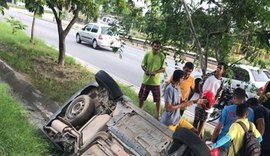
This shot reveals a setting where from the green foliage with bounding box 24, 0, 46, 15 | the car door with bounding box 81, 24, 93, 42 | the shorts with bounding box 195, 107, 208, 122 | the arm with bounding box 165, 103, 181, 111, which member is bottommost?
the car door with bounding box 81, 24, 93, 42

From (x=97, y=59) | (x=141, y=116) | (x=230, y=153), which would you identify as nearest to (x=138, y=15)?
(x=141, y=116)

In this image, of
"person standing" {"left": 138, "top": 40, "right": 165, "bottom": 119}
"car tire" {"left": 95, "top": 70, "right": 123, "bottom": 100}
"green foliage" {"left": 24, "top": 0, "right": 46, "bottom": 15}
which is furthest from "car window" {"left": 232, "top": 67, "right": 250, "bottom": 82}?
"green foliage" {"left": 24, "top": 0, "right": 46, "bottom": 15}

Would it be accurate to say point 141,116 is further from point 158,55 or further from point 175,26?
point 158,55

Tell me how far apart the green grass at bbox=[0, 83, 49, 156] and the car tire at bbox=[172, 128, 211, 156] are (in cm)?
197

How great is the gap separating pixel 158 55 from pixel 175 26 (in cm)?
200

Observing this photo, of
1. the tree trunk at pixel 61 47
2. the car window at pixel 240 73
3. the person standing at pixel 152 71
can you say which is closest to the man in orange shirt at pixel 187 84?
the car window at pixel 240 73

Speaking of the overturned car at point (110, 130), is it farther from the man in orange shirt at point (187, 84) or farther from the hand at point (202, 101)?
the hand at point (202, 101)

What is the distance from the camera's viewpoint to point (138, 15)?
22.9ft

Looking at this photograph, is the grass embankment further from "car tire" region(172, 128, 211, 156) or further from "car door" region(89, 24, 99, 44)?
"car door" region(89, 24, 99, 44)

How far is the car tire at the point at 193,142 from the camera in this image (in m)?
4.20

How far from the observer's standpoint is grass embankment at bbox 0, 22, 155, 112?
9.55m

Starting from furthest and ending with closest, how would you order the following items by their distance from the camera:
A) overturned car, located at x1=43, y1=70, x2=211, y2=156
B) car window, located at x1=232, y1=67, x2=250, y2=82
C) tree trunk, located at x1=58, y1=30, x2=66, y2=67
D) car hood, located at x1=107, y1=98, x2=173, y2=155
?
tree trunk, located at x1=58, y1=30, x2=66, y2=67 < car window, located at x1=232, y1=67, x2=250, y2=82 < car hood, located at x1=107, y1=98, x2=173, y2=155 < overturned car, located at x1=43, y1=70, x2=211, y2=156

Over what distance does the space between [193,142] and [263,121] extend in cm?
183

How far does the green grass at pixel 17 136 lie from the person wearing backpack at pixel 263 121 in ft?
9.35
